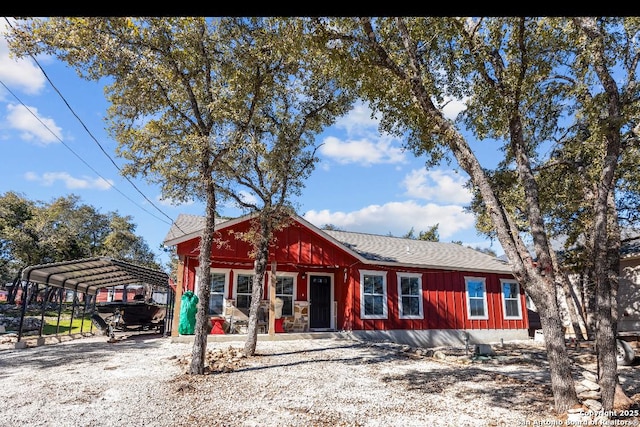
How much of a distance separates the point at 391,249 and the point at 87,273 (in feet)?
41.0

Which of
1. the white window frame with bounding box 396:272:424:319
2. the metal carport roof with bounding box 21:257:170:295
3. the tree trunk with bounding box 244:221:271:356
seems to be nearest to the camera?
the tree trunk with bounding box 244:221:271:356

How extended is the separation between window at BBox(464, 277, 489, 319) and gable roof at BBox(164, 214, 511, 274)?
2.09 feet

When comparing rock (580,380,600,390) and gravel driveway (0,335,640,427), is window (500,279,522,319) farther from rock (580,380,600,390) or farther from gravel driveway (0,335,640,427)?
rock (580,380,600,390)

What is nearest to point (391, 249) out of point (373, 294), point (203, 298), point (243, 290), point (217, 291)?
point (373, 294)

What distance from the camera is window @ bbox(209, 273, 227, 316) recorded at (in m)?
14.6

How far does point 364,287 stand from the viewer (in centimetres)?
1588

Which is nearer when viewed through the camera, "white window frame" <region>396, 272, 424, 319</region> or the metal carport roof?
the metal carport roof

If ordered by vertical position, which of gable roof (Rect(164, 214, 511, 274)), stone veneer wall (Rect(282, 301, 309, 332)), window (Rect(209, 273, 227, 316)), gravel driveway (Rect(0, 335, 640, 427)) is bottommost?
gravel driveway (Rect(0, 335, 640, 427))

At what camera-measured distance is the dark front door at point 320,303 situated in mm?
16281

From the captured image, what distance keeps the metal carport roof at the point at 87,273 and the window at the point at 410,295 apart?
9651 mm

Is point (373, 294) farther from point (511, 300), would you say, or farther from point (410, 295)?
point (511, 300)

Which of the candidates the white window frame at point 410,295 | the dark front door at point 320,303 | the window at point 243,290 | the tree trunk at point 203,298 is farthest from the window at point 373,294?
the tree trunk at point 203,298

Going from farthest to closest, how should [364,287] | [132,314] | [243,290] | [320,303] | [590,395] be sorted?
[132,314], [320,303], [364,287], [243,290], [590,395]

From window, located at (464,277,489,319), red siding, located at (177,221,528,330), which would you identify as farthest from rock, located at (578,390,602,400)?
window, located at (464,277,489,319)
